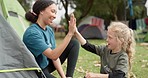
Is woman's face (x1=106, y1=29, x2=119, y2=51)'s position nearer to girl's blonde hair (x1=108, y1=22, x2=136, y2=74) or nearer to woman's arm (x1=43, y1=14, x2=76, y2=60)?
girl's blonde hair (x1=108, y1=22, x2=136, y2=74)

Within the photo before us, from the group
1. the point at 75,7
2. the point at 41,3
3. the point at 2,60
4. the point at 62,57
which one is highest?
the point at 41,3

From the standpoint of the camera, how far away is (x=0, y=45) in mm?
2822

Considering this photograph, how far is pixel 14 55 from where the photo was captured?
9.37 ft

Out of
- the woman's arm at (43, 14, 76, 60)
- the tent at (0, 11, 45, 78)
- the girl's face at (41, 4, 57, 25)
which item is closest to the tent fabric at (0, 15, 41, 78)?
→ the tent at (0, 11, 45, 78)

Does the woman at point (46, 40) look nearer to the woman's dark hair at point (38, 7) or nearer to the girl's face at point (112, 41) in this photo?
the woman's dark hair at point (38, 7)

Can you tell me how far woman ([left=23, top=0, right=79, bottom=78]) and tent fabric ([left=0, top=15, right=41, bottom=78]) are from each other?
0.37 metres

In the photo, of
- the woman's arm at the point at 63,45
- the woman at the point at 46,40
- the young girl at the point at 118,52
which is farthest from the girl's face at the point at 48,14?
the young girl at the point at 118,52

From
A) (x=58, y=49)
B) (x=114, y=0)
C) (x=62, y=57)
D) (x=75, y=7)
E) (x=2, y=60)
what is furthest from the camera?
(x=75, y=7)

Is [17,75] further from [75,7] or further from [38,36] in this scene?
[75,7]

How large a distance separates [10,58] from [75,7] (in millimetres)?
19196

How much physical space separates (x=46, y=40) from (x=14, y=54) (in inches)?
24.4

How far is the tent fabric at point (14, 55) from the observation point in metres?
2.82

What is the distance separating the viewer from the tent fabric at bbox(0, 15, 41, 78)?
2.82 m

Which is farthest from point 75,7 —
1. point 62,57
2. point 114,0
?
Result: point 62,57
